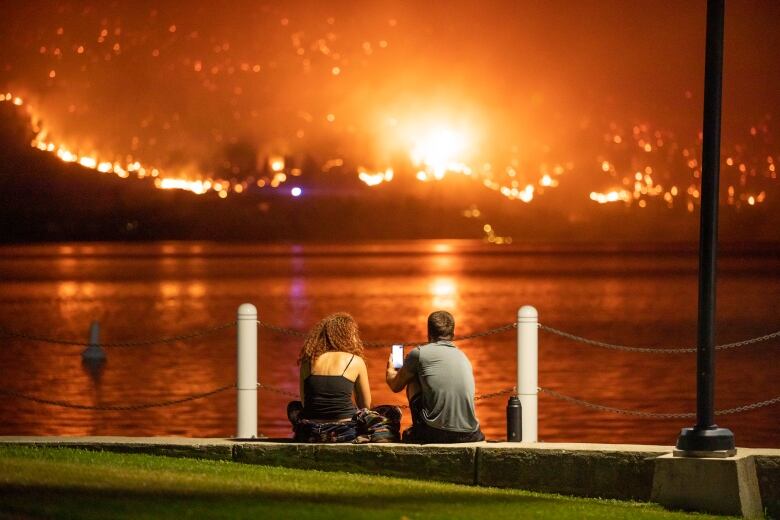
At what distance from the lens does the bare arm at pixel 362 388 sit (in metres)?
12.6

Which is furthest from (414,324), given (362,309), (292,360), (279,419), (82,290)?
(82,290)

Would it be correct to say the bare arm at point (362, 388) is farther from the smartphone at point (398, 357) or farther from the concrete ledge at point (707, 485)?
the concrete ledge at point (707, 485)

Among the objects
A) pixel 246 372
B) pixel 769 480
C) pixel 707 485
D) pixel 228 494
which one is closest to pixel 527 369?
pixel 707 485

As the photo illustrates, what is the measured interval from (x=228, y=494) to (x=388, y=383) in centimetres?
257

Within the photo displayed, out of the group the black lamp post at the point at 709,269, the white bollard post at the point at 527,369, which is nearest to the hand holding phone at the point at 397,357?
the white bollard post at the point at 527,369

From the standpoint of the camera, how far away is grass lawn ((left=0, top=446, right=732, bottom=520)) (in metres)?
9.39

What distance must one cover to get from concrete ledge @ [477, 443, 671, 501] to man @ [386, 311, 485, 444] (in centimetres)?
37

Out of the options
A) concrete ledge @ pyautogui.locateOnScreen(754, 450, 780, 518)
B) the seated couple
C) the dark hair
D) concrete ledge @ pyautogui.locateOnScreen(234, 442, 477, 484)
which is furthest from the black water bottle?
concrete ledge @ pyautogui.locateOnScreen(754, 450, 780, 518)

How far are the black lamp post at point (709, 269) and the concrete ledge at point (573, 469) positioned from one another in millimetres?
455

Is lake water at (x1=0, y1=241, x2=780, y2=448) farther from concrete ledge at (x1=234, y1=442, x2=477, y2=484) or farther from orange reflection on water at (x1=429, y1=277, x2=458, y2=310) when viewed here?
concrete ledge at (x1=234, y1=442, x2=477, y2=484)

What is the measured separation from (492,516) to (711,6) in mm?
4496

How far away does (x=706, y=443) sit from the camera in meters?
11.6

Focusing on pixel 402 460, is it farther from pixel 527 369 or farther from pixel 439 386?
pixel 527 369

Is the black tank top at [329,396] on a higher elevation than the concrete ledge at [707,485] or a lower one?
higher
